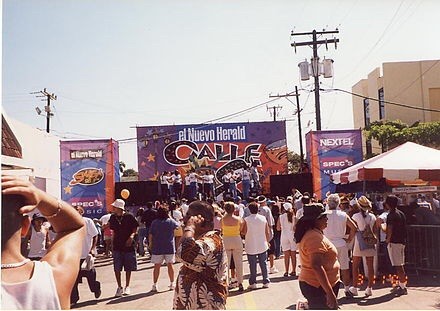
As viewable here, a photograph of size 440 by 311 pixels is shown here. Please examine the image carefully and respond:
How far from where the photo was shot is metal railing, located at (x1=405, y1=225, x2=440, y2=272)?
9.23 metres

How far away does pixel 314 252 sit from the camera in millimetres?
4180

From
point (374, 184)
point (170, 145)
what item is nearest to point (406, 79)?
point (170, 145)

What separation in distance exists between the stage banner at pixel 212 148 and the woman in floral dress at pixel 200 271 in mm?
19231

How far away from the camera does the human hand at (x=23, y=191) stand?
1750mm

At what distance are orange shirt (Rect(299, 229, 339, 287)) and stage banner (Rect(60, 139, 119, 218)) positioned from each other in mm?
14754

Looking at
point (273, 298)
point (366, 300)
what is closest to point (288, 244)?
point (273, 298)

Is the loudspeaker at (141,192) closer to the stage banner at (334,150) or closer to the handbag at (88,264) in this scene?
the stage banner at (334,150)

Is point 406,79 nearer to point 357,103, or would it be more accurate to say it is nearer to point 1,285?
point 357,103

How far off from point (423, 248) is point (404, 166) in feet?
4.79

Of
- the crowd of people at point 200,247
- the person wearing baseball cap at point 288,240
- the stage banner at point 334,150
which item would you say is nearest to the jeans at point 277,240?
the crowd of people at point 200,247

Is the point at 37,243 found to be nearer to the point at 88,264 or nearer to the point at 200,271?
the point at 88,264

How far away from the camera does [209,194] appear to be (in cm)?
2266

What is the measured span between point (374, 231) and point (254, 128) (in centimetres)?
1514

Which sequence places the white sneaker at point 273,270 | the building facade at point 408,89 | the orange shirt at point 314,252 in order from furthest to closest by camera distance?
the building facade at point 408,89, the white sneaker at point 273,270, the orange shirt at point 314,252
